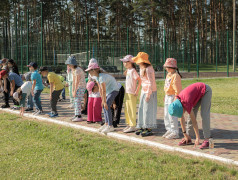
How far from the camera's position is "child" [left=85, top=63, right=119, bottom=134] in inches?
267

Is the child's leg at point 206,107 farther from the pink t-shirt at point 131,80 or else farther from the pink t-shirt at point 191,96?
the pink t-shirt at point 131,80

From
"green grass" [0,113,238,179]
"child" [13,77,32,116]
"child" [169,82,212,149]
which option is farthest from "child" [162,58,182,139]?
"child" [13,77,32,116]

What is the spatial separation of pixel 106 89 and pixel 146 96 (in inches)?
42.1

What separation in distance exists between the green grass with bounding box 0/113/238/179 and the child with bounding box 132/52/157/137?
83cm

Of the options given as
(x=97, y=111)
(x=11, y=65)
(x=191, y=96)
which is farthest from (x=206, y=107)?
(x=11, y=65)

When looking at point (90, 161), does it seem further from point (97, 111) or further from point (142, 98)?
point (97, 111)

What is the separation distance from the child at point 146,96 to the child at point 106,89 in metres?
0.73

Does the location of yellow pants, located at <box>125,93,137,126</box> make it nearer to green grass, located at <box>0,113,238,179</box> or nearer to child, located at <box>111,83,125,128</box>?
child, located at <box>111,83,125,128</box>

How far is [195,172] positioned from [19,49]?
17757mm

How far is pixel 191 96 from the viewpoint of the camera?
5.30m

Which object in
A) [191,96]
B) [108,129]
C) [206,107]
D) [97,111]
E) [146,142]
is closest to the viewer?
[191,96]

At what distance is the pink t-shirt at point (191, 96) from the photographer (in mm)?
5259

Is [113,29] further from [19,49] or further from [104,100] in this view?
[104,100]

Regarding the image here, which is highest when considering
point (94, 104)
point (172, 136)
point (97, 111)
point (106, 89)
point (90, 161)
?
point (106, 89)
